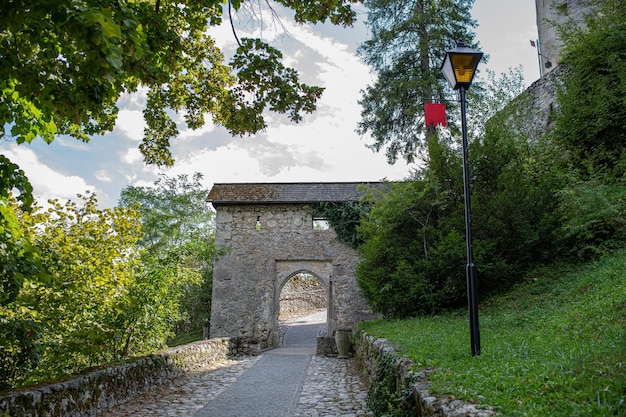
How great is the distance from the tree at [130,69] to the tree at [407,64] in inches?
344

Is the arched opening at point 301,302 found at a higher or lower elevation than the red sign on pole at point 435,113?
lower

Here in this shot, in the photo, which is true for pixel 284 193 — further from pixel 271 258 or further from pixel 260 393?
pixel 260 393

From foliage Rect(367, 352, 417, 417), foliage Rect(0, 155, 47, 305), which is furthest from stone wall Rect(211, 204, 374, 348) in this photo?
foliage Rect(0, 155, 47, 305)

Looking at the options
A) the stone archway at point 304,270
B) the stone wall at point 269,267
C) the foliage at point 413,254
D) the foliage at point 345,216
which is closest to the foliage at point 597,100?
the foliage at point 413,254

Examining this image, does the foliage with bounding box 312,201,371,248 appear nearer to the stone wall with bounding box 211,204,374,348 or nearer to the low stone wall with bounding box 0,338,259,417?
the stone wall with bounding box 211,204,374,348

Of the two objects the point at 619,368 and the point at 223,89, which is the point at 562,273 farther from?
the point at 223,89

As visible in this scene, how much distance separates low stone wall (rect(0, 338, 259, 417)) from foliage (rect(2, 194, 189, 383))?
0.40m

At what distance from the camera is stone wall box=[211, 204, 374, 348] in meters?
15.6

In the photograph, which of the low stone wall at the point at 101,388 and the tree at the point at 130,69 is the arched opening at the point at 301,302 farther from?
the tree at the point at 130,69

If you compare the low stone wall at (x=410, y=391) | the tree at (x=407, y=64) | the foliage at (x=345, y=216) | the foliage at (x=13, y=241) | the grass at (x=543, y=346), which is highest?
the tree at (x=407, y=64)

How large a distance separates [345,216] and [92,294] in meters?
10.7

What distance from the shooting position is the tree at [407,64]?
1395 cm

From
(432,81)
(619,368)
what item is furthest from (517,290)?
(432,81)

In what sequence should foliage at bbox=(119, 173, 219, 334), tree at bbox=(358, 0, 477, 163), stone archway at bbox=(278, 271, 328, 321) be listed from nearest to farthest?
tree at bbox=(358, 0, 477, 163) → foliage at bbox=(119, 173, 219, 334) → stone archway at bbox=(278, 271, 328, 321)
